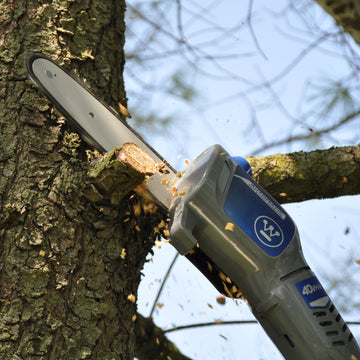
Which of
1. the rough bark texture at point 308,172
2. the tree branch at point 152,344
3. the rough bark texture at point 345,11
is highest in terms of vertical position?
the rough bark texture at point 308,172

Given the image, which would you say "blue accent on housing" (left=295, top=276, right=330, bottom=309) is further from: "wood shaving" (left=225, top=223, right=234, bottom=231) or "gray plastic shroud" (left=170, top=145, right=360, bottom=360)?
"wood shaving" (left=225, top=223, right=234, bottom=231)

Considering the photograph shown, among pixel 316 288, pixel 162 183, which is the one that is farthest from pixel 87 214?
pixel 316 288

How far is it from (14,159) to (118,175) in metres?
0.35

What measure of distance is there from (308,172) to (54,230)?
97cm

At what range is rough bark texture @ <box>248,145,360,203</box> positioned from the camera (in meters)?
1.90

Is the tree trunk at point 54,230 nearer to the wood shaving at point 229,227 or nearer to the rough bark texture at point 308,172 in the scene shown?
the wood shaving at point 229,227

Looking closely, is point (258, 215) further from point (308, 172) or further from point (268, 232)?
point (308, 172)

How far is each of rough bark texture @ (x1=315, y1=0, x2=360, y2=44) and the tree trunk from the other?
27.8 inches

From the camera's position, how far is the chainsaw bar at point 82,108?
1584 millimetres

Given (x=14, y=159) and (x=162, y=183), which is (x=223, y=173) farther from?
(x=14, y=159)

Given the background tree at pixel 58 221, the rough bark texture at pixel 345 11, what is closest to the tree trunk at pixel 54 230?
the background tree at pixel 58 221

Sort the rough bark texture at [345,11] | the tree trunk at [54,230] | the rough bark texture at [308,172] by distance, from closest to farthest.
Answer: the rough bark texture at [345,11], the tree trunk at [54,230], the rough bark texture at [308,172]

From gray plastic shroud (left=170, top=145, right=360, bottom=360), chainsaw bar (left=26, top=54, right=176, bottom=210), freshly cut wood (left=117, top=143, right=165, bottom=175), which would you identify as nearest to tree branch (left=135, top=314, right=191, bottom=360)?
gray plastic shroud (left=170, top=145, right=360, bottom=360)

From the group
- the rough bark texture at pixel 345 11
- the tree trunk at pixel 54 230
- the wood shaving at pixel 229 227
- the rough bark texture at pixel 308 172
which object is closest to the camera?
the rough bark texture at pixel 345 11
